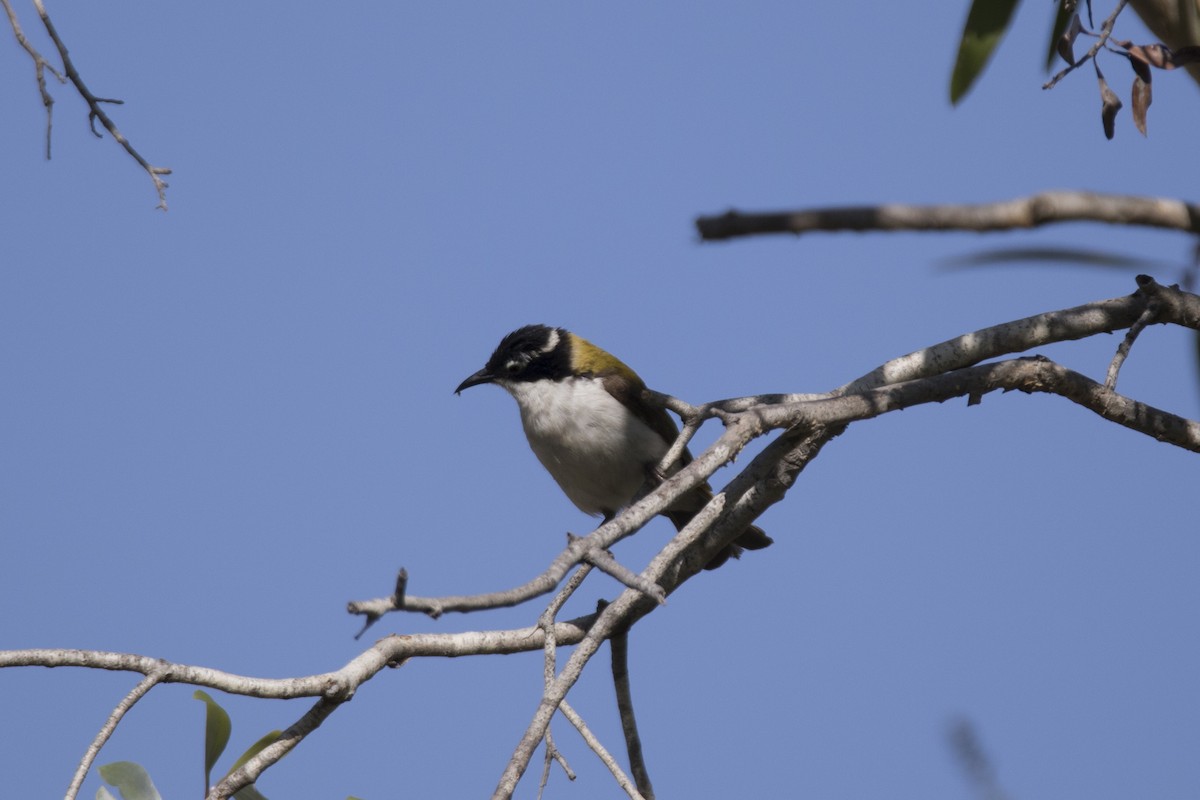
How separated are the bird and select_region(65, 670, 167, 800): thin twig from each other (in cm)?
381

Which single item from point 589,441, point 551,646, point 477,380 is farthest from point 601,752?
point 477,380

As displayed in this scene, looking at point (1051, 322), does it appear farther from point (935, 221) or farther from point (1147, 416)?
point (935, 221)

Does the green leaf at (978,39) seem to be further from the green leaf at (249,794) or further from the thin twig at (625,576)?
the green leaf at (249,794)

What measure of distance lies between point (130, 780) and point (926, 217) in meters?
3.11

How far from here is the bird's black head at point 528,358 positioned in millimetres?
7504

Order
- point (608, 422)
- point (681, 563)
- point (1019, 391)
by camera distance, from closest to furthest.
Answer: point (1019, 391), point (681, 563), point (608, 422)

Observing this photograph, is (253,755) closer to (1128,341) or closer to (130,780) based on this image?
(130,780)

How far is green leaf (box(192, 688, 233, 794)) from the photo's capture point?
343 cm

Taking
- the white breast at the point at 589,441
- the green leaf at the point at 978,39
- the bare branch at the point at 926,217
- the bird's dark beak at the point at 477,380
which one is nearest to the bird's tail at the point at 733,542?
the white breast at the point at 589,441

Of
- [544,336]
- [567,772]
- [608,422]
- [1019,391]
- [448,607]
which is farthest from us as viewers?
[544,336]

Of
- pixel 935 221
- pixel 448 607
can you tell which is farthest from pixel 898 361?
pixel 935 221

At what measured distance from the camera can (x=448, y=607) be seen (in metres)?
2.11

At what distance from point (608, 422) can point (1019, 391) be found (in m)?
3.37

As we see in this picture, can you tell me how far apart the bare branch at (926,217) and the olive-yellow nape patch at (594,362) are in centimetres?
628
